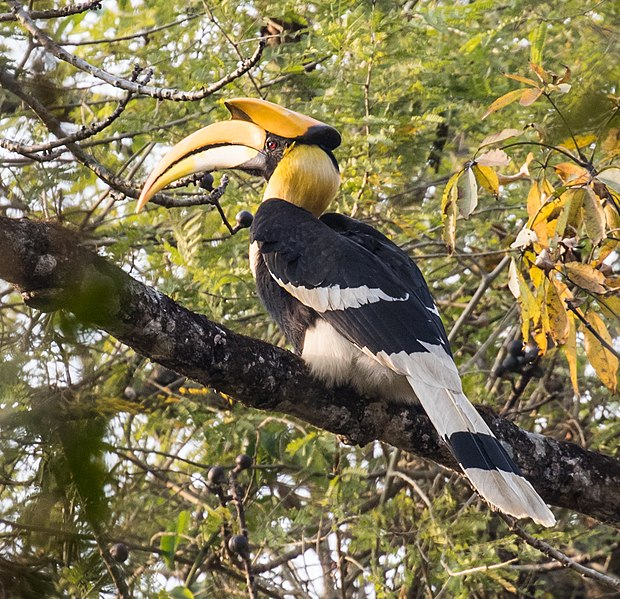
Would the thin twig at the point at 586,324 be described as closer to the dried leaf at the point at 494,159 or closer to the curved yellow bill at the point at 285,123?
the dried leaf at the point at 494,159

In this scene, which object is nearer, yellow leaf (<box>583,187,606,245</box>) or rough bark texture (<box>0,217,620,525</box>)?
rough bark texture (<box>0,217,620,525</box>)

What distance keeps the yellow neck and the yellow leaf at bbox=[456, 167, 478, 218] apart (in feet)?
2.94

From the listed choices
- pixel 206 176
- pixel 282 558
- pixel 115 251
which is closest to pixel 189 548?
pixel 282 558

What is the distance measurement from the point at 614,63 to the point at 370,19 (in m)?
0.89

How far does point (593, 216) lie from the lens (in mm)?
2275

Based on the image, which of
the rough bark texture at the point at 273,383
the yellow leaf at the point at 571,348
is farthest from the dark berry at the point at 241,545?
the yellow leaf at the point at 571,348

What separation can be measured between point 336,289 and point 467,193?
511 millimetres

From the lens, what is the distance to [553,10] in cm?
373

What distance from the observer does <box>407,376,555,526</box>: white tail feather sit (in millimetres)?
2172

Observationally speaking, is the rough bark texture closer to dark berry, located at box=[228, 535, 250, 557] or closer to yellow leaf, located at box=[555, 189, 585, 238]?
dark berry, located at box=[228, 535, 250, 557]

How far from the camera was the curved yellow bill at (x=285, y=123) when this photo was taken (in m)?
3.26

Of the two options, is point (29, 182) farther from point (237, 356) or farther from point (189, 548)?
point (189, 548)

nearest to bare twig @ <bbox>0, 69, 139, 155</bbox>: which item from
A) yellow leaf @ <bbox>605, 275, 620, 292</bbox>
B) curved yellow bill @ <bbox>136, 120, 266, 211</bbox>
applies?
curved yellow bill @ <bbox>136, 120, 266, 211</bbox>

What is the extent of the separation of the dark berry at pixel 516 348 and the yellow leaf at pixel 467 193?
114cm
